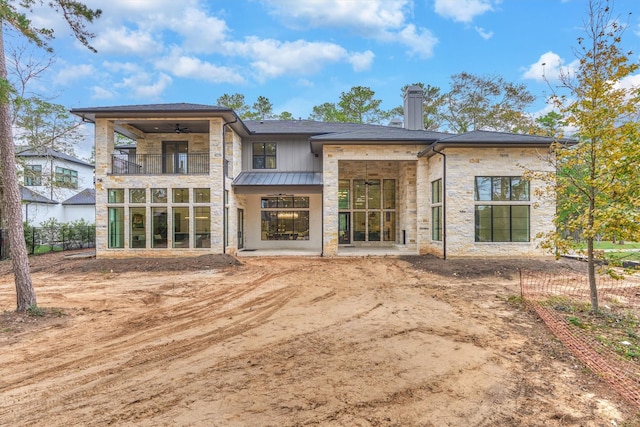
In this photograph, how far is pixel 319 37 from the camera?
24.0 metres

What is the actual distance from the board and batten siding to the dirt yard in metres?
9.43

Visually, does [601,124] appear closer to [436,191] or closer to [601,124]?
[601,124]

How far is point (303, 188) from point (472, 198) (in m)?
7.03

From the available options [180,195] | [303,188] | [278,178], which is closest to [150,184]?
[180,195]

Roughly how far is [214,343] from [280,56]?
1122 inches

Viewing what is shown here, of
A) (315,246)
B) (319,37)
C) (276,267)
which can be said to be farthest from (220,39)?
(276,267)

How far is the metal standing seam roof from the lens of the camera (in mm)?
14852

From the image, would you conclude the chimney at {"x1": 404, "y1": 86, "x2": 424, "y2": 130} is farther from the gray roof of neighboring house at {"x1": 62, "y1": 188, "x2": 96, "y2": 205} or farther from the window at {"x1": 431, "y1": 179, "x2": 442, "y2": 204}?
the gray roof of neighboring house at {"x1": 62, "y1": 188, "x2": 96, "y2": 205}

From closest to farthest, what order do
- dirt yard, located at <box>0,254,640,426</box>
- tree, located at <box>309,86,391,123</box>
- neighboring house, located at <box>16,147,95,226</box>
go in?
1. dirt yard, located at <box>0,254,640,426</box>
2. neighboring house, located at <box>16,147,95,226</box>
3. tree, located at <box>309,86,391,123</box>

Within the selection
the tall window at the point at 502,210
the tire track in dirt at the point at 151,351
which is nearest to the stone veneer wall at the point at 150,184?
the tire track in dirt at the point at 151,351

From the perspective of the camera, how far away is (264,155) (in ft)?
55.0

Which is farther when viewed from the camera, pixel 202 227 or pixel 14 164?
pixel 202 227

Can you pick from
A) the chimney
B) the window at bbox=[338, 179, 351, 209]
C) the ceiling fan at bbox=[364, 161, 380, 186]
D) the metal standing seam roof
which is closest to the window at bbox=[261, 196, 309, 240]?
the metal standing seam roof

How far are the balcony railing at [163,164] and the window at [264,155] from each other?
2871 mm
